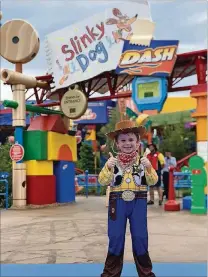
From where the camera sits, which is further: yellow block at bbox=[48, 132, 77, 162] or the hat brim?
yellow block at bbox=[48, 132, 77, 162]

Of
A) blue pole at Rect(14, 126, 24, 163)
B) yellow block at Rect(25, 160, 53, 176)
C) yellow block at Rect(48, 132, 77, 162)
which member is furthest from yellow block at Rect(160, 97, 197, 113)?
blue pole at Rect(14, 126, 24, 163)

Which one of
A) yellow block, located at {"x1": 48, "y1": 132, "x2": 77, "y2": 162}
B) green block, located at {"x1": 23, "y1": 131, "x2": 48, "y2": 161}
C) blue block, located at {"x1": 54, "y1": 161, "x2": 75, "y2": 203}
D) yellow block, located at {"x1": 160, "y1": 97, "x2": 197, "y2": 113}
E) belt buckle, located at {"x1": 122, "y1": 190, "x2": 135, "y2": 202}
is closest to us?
belt buckle, located at {"x1": 122, "y1": 190, "x2": 135, "y2": 202}

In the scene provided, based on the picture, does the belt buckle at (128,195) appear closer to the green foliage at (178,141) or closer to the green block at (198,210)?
the green block at (198,210)

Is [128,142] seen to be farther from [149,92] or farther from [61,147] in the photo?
[61,147]

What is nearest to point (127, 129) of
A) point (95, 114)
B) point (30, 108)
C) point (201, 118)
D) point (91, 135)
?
point (201, 118)

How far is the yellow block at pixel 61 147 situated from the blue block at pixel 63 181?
19 centimetres

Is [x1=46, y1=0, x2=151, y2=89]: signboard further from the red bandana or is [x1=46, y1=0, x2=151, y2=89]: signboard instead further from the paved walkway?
the red bandana

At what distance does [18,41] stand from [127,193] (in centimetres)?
779

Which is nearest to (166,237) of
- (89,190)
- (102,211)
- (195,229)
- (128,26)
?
(195,229)

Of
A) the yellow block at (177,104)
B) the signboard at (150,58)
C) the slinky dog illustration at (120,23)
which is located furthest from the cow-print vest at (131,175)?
the yellow block at (177,104)

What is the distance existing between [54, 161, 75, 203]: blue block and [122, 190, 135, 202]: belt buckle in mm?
8037

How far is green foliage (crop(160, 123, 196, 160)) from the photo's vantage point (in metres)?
26.1

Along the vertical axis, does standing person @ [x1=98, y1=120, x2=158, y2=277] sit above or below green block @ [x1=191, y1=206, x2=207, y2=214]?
above

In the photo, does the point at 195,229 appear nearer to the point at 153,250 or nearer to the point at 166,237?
the point at 166,237
